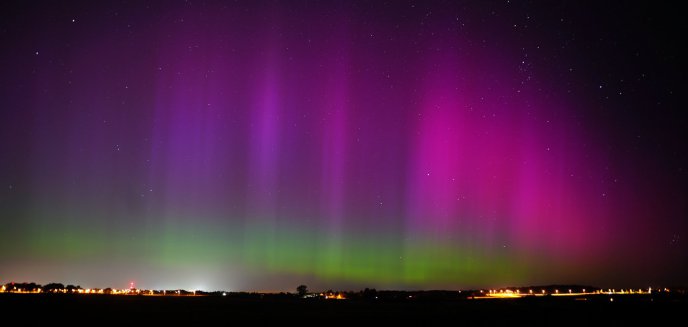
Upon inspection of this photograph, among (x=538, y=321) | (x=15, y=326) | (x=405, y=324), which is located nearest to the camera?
(x=15, y=326)

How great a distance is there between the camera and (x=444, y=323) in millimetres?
35156

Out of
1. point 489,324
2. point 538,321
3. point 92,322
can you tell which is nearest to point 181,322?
point 92,322

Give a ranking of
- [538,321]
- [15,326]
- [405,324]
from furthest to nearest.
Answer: [538,321]
[405,324]
[15,326]

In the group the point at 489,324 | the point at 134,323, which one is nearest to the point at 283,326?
the point at 134,323

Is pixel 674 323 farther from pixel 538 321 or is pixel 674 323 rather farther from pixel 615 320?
pixel 538 321

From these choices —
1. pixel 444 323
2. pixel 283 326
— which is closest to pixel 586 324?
pixel 444 323

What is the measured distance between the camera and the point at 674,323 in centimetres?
3409

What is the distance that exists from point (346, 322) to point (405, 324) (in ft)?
14.6

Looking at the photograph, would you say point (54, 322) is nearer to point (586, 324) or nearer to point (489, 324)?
point (489, 324)

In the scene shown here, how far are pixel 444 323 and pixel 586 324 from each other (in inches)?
348

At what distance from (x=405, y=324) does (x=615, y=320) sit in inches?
602

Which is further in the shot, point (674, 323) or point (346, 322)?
point (346, 322)

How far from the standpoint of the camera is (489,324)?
34375mm

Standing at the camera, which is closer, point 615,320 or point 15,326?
point 15,326
